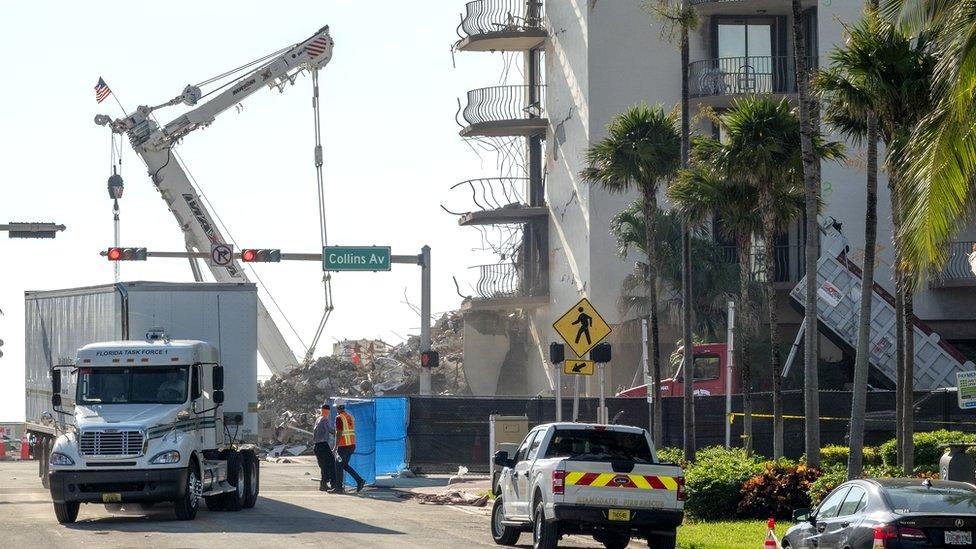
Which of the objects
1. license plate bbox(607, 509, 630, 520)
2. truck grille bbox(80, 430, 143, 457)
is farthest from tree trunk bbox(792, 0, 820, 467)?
truck grille bbox(80, 430, 143, 457)

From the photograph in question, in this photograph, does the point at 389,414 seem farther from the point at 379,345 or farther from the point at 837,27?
the point at 379,345

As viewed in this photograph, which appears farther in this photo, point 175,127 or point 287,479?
point 175,127

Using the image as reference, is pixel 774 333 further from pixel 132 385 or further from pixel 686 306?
pixel 132 385

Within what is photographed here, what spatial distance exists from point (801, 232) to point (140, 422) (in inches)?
1255

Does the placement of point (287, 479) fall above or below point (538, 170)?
below

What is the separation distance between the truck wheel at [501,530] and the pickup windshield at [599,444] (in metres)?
1.56

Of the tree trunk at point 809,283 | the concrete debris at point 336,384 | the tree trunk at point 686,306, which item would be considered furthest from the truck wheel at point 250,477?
the concrete debris at point 336,384

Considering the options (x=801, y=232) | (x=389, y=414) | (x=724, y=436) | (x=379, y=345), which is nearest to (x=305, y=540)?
(x=389, y=414)

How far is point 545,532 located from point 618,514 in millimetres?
961

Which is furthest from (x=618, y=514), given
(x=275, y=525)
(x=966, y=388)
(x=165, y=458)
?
(x=966, y=388)

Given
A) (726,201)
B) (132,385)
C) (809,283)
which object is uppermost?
(726,201)

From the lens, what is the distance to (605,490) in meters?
18.0

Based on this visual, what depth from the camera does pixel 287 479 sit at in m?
35.1

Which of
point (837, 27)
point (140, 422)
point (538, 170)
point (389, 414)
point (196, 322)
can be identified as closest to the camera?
point (140, 422)
